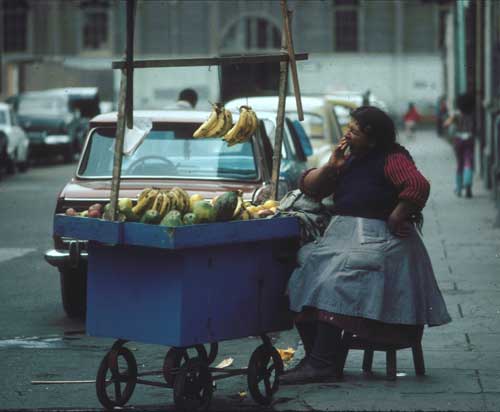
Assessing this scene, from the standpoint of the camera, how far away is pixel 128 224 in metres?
6.68

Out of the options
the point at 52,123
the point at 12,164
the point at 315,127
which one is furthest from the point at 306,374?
the point at 52,123

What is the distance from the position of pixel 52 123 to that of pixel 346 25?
1360 inches

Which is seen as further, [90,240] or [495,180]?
[495,180]

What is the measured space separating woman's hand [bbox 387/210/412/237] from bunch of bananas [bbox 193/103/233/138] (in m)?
1.04

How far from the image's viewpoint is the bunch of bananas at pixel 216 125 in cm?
755

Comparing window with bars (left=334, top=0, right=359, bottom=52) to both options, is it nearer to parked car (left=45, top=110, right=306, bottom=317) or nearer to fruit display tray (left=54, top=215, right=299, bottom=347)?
parked car (left=45, top=110, right=306, bottom=317)

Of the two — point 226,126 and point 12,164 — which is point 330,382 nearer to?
point 226,126

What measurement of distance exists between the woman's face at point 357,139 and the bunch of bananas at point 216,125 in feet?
2.25

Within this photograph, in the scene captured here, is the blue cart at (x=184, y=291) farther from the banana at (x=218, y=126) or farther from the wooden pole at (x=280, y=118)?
the banana at (x=218, y=126)

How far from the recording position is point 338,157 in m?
7.36

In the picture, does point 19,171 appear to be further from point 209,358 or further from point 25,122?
point 209,358

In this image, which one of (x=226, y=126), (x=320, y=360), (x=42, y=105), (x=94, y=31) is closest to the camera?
(x=320, y=360)

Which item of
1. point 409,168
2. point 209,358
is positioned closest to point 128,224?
point 209,358

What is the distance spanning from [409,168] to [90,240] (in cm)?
172
